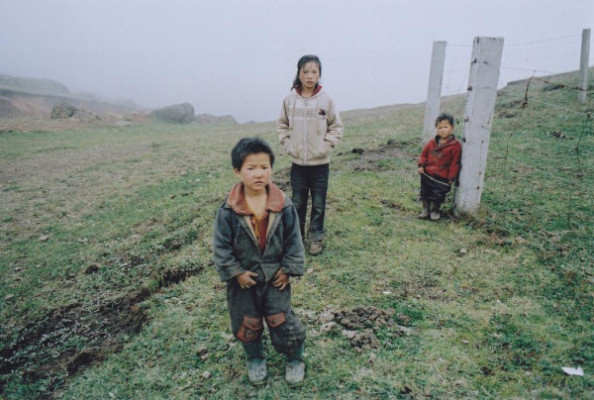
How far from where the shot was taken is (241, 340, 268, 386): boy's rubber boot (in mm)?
2811

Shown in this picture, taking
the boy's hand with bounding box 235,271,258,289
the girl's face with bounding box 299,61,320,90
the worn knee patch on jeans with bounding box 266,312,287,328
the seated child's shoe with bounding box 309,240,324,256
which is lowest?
the seated child's shoe with bounding box 309,240,324,256

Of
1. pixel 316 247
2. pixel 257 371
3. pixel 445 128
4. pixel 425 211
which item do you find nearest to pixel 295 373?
pixel 257 371

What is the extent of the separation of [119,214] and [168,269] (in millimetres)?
3100

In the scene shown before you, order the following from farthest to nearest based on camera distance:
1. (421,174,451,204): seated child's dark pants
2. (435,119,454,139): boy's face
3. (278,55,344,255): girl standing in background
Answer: (421,174,451,204): seated child's dark pants, (435,119,454,139): boy's face, (278,55,344,255): girl standing in background

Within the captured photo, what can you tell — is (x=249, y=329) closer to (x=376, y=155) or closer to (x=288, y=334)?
(x=288, y=334)

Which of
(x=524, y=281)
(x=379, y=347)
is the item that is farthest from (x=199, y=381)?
(x=524, y=281)

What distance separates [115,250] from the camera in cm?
567

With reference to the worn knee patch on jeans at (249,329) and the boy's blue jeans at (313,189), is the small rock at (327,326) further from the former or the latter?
the boy's blue jeans at (313,189)

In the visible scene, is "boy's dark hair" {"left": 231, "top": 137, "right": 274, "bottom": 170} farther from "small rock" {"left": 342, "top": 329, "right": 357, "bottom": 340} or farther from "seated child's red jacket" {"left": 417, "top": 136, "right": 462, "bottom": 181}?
"seated child's red jacket" {"left": 417, "top": 136, "right": 462, "bottom": 181}

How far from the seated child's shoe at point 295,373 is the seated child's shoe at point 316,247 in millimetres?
1812

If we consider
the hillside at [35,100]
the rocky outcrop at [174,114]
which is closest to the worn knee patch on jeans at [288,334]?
the rocky outcrop at [174,114]

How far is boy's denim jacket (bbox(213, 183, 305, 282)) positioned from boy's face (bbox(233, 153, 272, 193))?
0.12 m

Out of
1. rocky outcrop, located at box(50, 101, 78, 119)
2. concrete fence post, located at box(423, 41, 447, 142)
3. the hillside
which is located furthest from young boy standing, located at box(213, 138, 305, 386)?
the hillside

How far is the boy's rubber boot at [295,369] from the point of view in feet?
9.10
